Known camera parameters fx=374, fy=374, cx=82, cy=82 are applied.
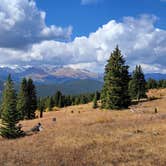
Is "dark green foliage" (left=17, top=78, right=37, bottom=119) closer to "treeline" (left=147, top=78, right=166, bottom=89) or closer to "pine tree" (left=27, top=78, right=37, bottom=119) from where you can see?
"pine tree" (left=27, top=78, right=37, bottom=119)

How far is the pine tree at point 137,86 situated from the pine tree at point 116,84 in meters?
30.4

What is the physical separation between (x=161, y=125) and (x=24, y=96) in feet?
A: 185

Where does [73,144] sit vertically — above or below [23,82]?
below

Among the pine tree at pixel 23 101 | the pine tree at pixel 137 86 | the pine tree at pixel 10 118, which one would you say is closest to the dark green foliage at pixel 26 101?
the pine tree at pixel 23 101

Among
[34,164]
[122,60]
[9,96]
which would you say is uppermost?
[122,60]

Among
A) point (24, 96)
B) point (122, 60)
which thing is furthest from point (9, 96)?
point (24, 96)

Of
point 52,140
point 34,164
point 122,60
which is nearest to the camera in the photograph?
point 34,164

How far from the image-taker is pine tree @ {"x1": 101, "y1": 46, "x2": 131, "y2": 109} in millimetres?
57956

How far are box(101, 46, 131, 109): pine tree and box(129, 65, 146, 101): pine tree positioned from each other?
3040cm

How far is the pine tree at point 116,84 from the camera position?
58.0 m

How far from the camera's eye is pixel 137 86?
9156cm

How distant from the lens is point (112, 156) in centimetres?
2123

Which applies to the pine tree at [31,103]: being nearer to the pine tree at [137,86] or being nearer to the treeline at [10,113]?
the pine tree at [137,86]

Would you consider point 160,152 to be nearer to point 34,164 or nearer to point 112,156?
point 112,156
